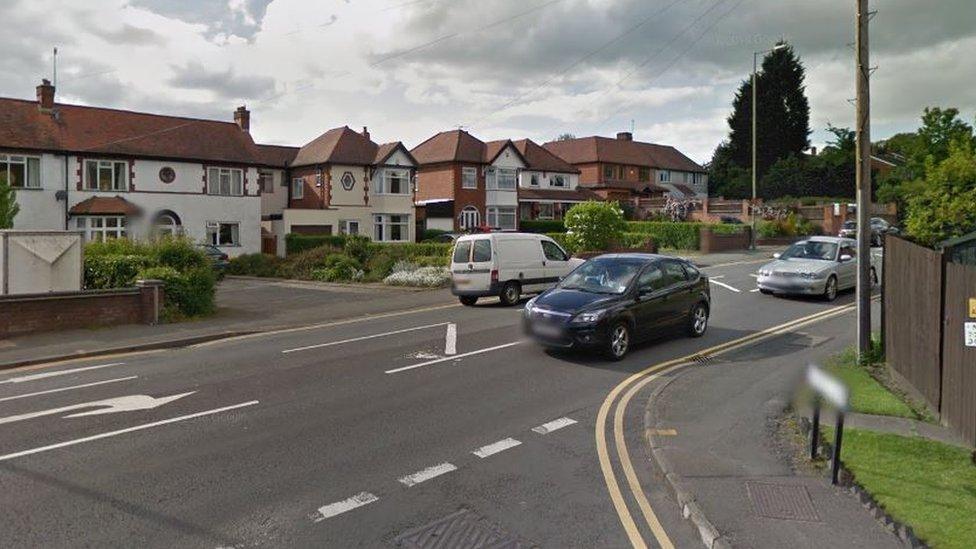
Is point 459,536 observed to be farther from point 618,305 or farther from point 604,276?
point 604,276

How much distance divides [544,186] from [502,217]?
A: 792cm

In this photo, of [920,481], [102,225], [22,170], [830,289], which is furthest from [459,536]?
[22,170]

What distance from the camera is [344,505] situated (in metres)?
5.45

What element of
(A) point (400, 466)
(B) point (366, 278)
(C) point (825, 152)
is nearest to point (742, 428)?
(A) point (400, 466)

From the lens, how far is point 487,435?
7324 mm

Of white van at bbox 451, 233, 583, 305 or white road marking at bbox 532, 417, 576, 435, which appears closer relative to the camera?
white road marking at bbox 532, 417, 576, 435

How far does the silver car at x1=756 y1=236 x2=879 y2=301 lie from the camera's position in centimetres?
1797

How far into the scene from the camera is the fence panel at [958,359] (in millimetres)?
6680

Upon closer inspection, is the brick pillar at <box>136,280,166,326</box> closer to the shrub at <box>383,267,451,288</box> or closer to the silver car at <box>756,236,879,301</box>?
the shrub at <box>383,267,451,288</box>

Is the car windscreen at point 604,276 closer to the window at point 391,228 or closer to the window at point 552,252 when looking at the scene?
the window at point 552,252

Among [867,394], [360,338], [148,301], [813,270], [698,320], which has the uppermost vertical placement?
[813,270]

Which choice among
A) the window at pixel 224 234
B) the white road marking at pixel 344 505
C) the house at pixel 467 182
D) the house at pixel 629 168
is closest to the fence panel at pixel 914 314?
the white road marking at pixel 344 505

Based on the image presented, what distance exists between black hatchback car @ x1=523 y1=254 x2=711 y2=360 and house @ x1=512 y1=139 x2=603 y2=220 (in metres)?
42.6

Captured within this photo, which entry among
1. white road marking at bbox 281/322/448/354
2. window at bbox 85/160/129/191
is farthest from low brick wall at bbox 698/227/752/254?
window at bbox 85/160/129/191
